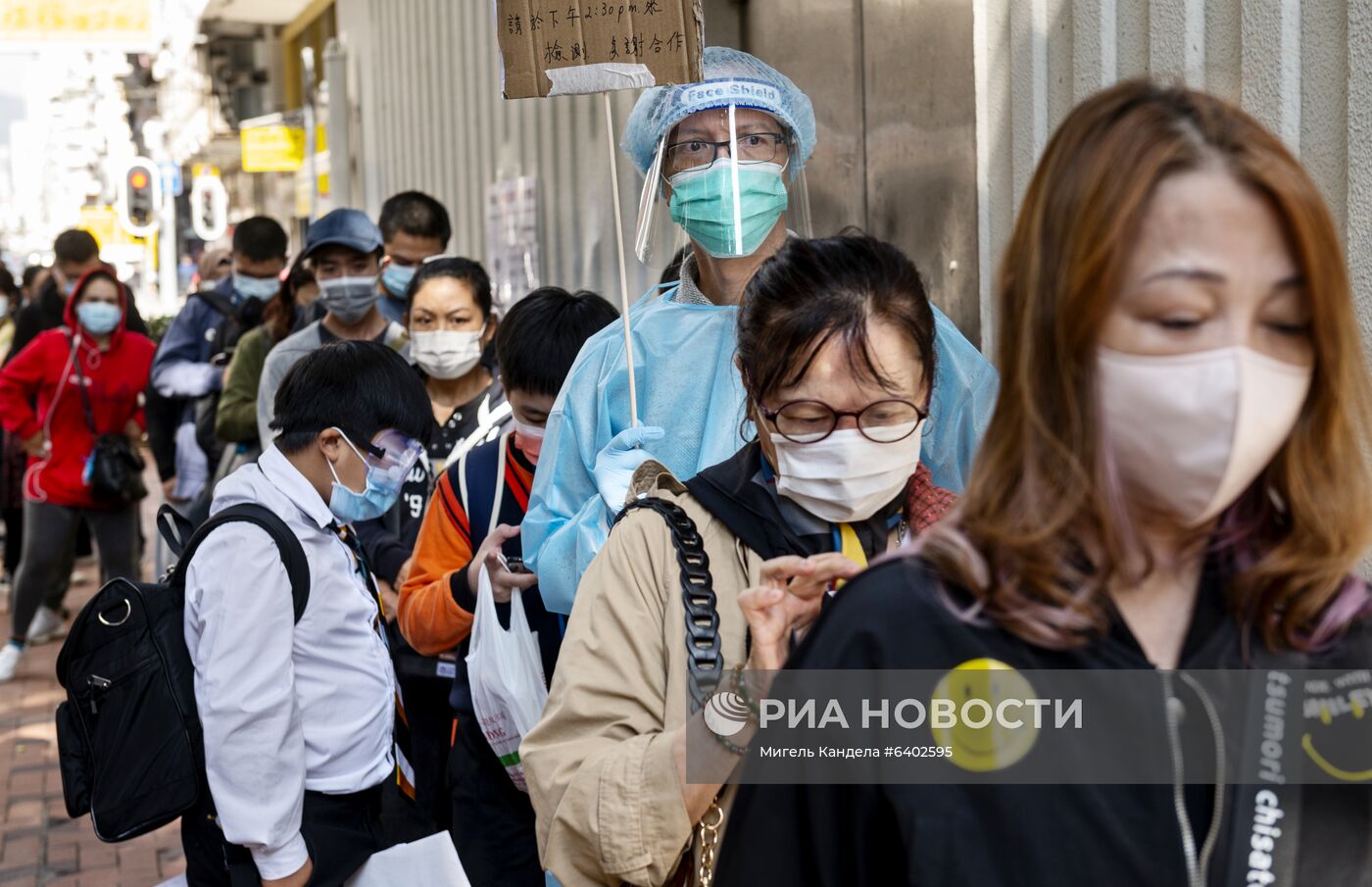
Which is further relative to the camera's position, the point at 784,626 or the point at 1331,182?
the point at 1331,182

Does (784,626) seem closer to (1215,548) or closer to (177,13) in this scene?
(1215,548)

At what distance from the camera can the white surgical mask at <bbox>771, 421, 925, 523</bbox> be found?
6.41ft

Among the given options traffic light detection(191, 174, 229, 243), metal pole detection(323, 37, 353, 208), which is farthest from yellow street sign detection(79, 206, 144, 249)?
metal pole detection(323, 37, 353, 208)

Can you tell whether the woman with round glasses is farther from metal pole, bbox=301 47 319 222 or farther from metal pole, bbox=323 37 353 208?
metal pole, bbox=301 47 319 222

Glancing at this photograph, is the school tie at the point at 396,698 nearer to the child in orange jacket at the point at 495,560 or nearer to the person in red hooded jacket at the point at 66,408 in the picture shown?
the child in orange jacket at the point at 495,560

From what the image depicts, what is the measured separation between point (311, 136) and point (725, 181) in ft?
47.2

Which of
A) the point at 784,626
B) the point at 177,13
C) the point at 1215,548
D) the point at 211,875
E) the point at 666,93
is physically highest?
the point at 177,13

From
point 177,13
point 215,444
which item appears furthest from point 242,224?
point 177,13

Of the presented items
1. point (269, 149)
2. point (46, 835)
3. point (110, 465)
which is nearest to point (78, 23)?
point (269, 149)

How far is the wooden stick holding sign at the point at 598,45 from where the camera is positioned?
298 cm

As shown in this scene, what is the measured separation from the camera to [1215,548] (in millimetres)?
1309

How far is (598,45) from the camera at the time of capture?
9.94 feet

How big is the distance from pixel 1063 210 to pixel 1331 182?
6.14ft

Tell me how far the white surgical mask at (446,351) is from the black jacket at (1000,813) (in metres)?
3.78
